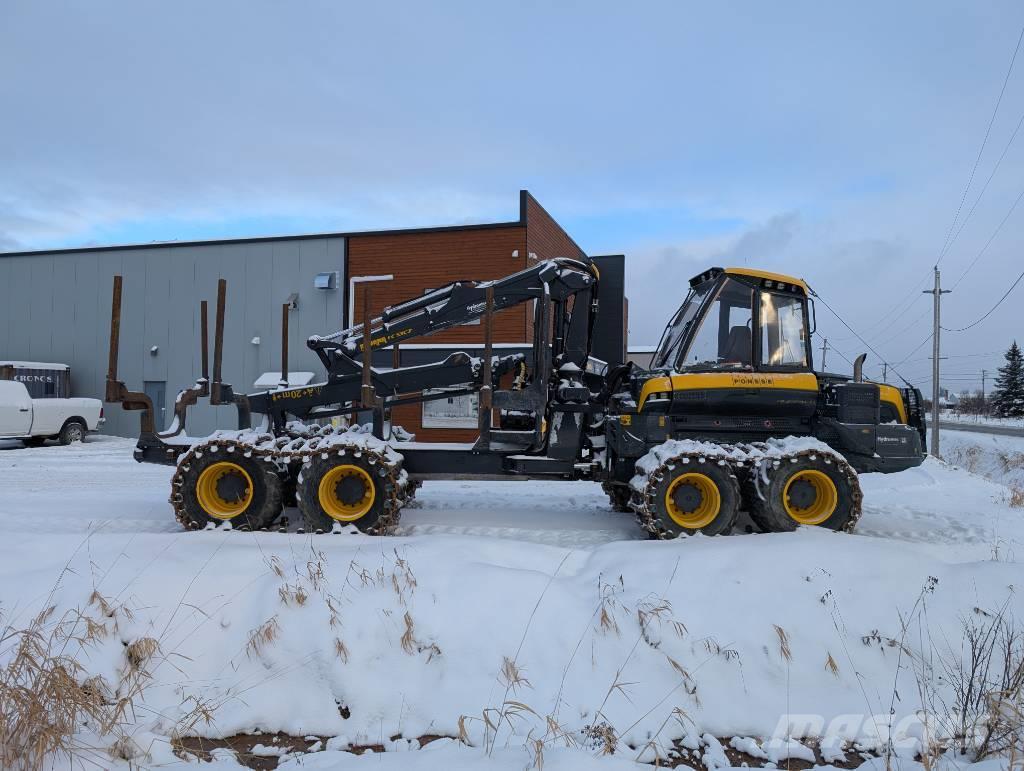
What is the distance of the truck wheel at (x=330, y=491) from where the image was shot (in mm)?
6652

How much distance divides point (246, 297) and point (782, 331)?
18240 millimetres

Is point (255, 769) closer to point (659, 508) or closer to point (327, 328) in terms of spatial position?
point (659, 508)

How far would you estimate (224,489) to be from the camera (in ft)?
22.7

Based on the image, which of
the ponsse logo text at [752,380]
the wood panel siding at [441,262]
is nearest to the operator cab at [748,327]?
the ponsse logo text at [752,380]

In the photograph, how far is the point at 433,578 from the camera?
4285mm

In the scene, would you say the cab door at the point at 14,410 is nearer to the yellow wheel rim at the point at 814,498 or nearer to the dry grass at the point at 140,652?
the dry grass at the point at 140,652

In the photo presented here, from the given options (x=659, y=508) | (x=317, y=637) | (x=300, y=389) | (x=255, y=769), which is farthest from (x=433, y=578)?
A: (x=300, y=389)

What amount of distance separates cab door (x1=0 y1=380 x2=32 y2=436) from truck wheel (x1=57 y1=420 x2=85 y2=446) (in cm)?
105

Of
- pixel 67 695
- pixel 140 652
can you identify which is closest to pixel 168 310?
pixel 140 652

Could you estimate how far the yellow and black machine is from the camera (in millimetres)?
6332

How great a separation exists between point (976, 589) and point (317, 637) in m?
4.56

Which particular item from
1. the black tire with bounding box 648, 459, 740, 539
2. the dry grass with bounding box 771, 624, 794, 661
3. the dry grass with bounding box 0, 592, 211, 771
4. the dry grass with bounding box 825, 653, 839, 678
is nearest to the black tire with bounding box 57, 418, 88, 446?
the dry grass with bounding box 0, 592, 211, 771

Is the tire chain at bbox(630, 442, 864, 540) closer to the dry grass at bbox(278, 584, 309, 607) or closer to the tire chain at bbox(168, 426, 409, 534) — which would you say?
the tire chain at bbox(168, 426, 409, 534)

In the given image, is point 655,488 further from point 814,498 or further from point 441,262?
point 441,262
